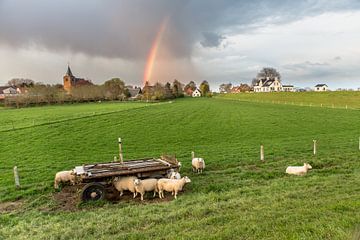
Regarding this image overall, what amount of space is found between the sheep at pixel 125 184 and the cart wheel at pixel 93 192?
689mm

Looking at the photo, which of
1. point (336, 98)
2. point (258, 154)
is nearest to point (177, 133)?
point (258, 154)

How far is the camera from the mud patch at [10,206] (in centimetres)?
1315

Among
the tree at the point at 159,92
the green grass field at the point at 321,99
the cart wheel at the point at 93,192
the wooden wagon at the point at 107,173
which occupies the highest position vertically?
the tree at the point at 159,92

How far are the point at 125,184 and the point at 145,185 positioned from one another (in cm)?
93

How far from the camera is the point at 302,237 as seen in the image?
259 inches

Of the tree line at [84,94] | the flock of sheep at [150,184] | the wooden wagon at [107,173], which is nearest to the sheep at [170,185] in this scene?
the flock of sheep at [150,184]

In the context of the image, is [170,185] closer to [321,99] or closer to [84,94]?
[321,99]

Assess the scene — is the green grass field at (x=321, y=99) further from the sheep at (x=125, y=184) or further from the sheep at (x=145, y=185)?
the sheep at (x=125, y=184)

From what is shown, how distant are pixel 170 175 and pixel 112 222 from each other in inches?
196

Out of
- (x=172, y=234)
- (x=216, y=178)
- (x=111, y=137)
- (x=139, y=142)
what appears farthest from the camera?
(x=111, y=137)

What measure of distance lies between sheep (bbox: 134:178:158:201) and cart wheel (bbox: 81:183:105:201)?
148 centimetres

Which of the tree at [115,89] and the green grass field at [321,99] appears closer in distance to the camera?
the green grass field at [321,99]

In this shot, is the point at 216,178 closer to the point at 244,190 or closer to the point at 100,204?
the point at 244,190

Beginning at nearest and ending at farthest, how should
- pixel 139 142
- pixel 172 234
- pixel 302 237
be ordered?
pixel 302 237, pixel 172 234, pixel 139 142
